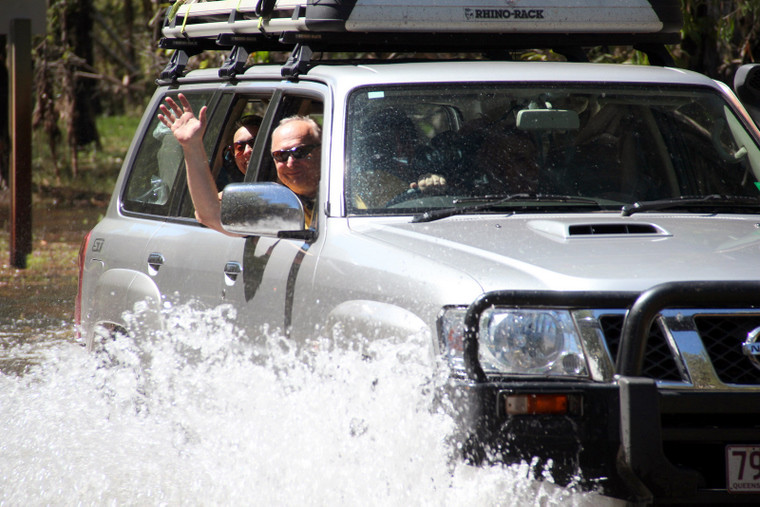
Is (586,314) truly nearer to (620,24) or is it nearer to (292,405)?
(292,405)

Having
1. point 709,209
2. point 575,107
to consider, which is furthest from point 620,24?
point 709,209

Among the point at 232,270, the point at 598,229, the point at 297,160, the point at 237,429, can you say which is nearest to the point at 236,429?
the point at 237,429

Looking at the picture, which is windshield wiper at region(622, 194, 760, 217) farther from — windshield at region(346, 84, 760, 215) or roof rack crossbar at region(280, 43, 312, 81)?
roof rack crossbar at region(280, 43, 312, 81)

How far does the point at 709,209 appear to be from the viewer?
4.41 meters

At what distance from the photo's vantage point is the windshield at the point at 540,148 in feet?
14.3

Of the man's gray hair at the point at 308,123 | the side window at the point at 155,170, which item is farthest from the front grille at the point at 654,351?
the side window at the point at 155,170

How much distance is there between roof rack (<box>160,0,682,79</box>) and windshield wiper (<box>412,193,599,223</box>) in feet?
3.47

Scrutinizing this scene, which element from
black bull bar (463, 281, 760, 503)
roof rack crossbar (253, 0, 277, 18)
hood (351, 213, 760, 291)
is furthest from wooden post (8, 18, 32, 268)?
black bull bar (463, 281, 760, 503)

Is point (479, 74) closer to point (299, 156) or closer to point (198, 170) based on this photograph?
point (299, 156)

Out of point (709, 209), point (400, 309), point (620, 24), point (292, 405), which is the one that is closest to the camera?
point (400, 309)

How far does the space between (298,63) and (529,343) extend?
2.02 m

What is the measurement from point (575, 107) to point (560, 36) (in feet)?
2.59

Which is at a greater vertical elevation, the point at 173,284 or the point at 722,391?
the point at 722,391

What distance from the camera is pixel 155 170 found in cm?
582
